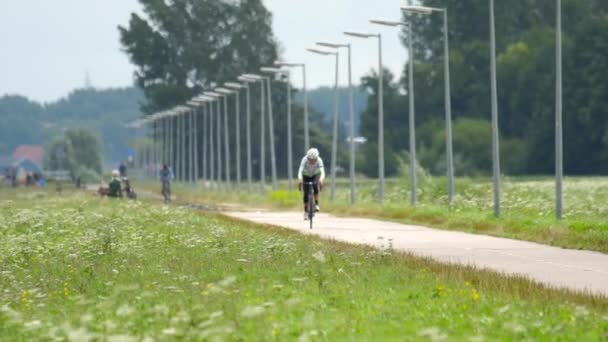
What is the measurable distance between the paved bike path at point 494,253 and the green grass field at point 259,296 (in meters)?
1.29

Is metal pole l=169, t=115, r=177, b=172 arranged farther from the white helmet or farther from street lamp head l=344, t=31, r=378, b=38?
the white helmet

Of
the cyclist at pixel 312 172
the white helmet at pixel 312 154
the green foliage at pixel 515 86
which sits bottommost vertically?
the cyclist at pixel 312 172

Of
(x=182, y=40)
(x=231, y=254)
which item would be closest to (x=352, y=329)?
(x=231, y=254)

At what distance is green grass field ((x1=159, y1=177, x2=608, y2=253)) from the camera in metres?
34.5

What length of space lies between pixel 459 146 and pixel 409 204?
59.7 metres

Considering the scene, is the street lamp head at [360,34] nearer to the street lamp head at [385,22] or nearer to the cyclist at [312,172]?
the street lamp head at [385,22]

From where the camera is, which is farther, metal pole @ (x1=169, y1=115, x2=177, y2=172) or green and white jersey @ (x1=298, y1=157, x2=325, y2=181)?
metal pole @ (x1=169, y1=115, x2=177, y2=172)

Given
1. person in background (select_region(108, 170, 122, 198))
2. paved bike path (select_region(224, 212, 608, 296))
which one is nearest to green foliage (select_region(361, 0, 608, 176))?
person in background (select_region(108, 170, 122, 198))

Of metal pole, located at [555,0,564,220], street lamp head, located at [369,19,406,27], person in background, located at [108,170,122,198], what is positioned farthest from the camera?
person in background, located at [108,170,122,198]

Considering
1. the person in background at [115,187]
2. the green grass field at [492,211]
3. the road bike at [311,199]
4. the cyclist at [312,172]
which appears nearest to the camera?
the green grass field at [492,211]

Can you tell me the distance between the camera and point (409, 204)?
5603cm

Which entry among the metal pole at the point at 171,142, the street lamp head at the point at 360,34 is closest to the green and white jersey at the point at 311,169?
the street lamp head at the point at 360,34

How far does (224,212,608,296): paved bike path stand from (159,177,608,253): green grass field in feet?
2.55

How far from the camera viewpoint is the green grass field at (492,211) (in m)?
34.5
